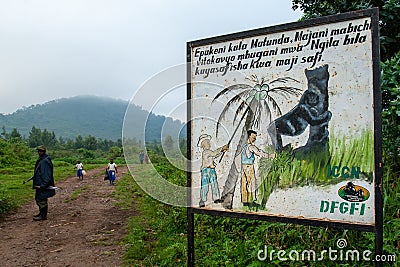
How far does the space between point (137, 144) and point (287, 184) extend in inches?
67.5

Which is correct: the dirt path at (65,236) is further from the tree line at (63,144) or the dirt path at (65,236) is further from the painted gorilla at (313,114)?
the tree line at (63,144)

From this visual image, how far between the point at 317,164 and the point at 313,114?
46 centimetres

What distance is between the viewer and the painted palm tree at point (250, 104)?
361 centimetres

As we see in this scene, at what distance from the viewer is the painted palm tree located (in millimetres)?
3609

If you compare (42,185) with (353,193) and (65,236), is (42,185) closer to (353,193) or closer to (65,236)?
(65,236)

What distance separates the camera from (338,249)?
4148mm

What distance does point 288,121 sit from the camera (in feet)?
11.6

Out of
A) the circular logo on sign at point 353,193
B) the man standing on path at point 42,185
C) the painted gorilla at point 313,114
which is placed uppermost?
the painted gorilla at point 313,114

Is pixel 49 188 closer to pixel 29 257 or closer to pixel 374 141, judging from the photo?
pixel 29 257

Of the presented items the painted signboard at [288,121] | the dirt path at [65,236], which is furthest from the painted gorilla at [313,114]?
the dirt path at [65,236]

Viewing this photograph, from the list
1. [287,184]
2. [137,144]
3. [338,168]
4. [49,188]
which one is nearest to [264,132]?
[287,184]

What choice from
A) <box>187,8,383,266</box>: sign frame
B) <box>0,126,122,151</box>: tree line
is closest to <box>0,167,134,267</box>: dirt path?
<box>187,8,383,266</box>: sign frame

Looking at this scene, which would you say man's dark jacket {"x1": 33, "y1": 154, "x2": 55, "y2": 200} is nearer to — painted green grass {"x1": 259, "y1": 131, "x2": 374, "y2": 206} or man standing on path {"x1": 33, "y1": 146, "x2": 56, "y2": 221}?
man standing on path {"x1": 33, "y1": 146, "x2": 56, "y2": 221}

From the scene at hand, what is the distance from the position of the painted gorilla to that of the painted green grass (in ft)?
0.35
